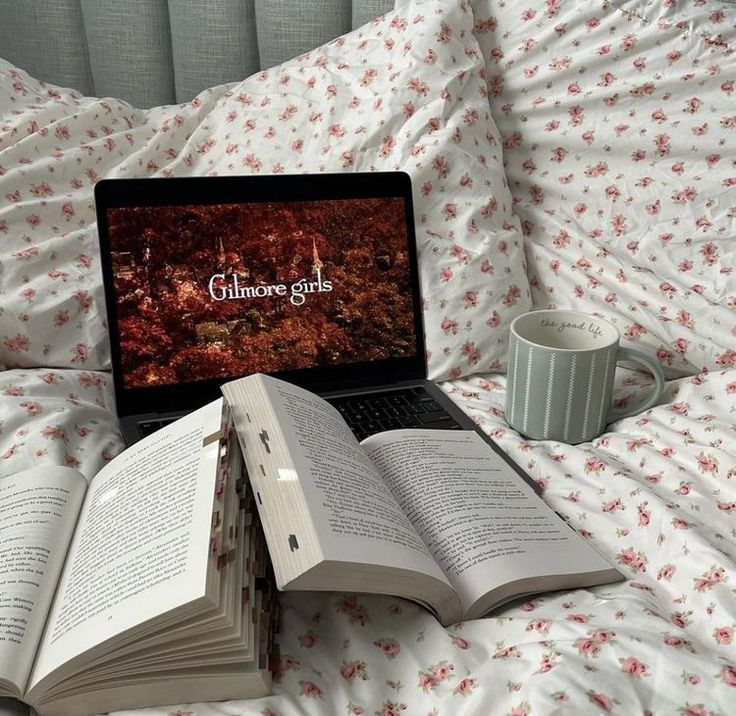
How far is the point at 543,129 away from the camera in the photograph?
1050 mm

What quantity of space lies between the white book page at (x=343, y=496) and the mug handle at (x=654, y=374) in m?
0.34

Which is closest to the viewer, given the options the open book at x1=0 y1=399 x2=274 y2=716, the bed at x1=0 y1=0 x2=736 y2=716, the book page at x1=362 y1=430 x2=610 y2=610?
the open book at x1=0 y1=399 x2=274 y2=716

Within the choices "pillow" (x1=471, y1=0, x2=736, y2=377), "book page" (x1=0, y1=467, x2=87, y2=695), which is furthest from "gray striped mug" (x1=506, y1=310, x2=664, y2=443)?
"book page" (x1=0, y1=467, x2=87, y2=695)

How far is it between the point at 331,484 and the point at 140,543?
142 mm

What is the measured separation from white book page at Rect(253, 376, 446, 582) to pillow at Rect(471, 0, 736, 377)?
1.51ft

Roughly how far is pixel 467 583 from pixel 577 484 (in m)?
0.22

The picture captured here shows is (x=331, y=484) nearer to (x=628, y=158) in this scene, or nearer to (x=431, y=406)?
(x=431, y=406)

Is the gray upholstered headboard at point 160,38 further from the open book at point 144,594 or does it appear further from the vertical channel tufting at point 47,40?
the open book at point 144,594

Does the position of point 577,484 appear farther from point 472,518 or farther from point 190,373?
point 190,373

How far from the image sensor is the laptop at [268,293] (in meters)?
0.86

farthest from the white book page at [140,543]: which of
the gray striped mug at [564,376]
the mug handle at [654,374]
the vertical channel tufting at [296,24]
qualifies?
the vertical channel tufting at [296,24]

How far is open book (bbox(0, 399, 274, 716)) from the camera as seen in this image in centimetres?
47

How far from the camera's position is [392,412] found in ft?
2.83

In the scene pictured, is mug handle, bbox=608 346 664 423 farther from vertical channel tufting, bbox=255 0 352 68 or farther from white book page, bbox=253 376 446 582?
vertical channel tufting, bbox=255 0 352 68
